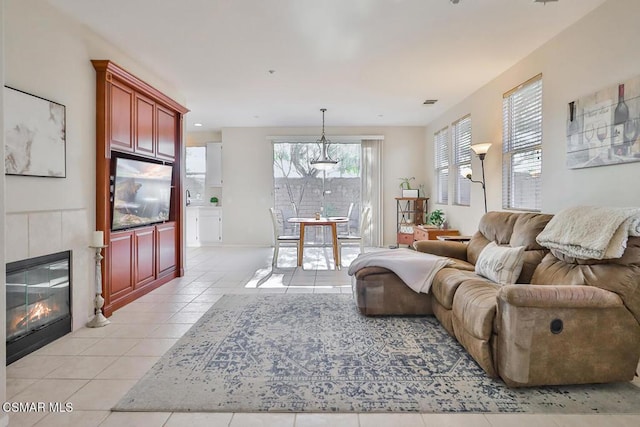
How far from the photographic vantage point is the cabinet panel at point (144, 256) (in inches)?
163

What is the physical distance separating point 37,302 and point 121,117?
6.32 feet

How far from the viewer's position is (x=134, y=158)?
4137mm

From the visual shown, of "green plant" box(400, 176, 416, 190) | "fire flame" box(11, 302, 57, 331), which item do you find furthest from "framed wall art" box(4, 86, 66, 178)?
"green plant" box(400, 176, 416, 190)

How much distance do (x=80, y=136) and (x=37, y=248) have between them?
41.8 inches

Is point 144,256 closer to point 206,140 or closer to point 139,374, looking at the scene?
point 139,374

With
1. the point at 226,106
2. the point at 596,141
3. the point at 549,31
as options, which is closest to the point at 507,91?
the point at 549,31

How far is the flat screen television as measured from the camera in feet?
12.2

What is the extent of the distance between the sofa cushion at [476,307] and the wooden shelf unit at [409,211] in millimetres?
4482

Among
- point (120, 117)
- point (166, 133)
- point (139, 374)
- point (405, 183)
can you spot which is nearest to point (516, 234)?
point (139, 374)

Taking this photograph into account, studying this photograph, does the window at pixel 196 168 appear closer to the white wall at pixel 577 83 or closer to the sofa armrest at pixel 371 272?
the sofa armrest at pixel 371 272

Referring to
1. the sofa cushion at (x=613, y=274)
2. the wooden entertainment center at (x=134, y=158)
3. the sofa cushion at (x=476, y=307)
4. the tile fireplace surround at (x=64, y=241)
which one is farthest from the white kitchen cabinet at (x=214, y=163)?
the sofa cushion at (x=613, y=274)

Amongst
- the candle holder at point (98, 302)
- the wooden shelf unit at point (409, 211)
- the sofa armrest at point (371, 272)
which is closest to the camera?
the candle holder at point (98, 302)

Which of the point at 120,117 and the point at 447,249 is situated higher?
the point at 120,117

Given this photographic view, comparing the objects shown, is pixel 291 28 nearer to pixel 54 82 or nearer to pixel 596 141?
pixel 54 82
